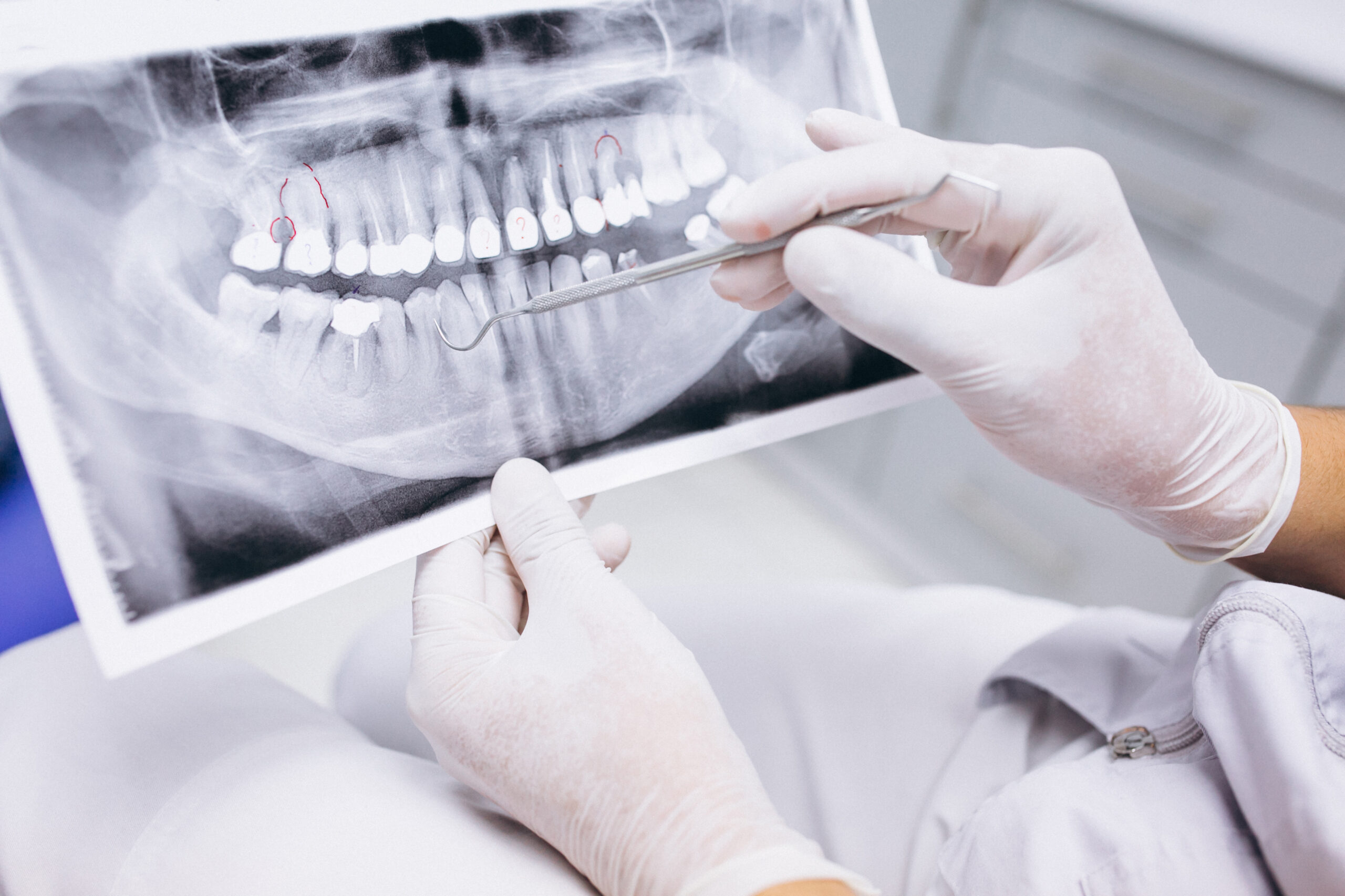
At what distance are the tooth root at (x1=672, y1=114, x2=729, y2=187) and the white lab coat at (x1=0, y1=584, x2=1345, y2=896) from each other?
0.46 m

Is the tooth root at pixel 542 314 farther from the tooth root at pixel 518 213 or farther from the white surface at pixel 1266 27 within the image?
the white surface at pixel 1266 27

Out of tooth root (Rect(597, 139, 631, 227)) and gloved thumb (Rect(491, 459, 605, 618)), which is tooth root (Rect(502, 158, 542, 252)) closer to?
Answer: tooth root (Rect(597, 139, 631, 227))

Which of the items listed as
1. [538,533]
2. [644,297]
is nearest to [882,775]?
[538,533]

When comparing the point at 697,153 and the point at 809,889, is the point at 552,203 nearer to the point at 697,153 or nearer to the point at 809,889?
the point at 697,153

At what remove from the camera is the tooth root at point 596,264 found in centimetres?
72

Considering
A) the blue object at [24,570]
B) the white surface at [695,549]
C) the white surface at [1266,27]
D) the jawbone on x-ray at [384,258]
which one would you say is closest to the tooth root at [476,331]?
the jawbone on x-ray at [384,258]

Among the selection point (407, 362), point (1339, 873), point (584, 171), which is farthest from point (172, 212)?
point (1339, 873)

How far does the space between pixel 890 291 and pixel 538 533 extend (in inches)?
11.8

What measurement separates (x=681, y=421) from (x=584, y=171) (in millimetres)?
228

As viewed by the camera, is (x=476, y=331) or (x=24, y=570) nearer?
(x=476, y=331)

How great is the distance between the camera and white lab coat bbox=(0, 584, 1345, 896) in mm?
523

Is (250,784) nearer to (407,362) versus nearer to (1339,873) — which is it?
(407,362)

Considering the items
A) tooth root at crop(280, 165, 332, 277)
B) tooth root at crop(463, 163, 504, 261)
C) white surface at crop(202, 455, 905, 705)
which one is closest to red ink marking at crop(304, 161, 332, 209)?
tooth root at crop(280, 165, 332, 277)

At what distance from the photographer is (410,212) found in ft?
2.12
